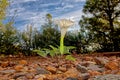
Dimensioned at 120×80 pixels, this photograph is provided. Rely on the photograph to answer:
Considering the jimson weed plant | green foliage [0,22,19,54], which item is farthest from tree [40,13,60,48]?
the jimson weed plant

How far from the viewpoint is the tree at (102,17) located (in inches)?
896

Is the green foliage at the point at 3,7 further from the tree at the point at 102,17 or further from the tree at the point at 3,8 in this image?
the tree at the point at 102,17

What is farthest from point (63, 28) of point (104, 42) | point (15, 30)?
point (104, 42)

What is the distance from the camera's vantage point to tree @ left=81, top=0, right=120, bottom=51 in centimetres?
2275

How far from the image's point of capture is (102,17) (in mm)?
23344

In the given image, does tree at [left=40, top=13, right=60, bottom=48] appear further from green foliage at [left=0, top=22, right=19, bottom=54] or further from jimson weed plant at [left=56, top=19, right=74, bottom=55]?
jimson weed plant at [left=56, top=19, right=74, bottom=55]

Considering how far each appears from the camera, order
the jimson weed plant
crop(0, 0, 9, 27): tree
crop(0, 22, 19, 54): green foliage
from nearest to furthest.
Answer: the jimson weed plant, crop(0, 0, 9, 27): tree, crop(0, 22, 19, 54): green foliage

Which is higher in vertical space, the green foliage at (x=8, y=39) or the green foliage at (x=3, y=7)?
the green foliage at (x=3, y=7)

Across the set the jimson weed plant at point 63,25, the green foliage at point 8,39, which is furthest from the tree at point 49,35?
the jimson weed plant at point 63,25

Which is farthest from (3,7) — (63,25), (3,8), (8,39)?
(63,25)

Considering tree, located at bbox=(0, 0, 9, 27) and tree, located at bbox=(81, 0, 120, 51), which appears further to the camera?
tree, located at bbox=(81, 0, 120, 51)

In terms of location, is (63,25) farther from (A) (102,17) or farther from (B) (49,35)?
(A) (102,17)

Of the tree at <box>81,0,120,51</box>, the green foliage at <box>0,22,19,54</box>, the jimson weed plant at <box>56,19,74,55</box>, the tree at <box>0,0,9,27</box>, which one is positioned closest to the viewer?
the jimson weed plant at <box>56,19,74,55</box>

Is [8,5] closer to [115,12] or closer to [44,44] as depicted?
[44,44]
